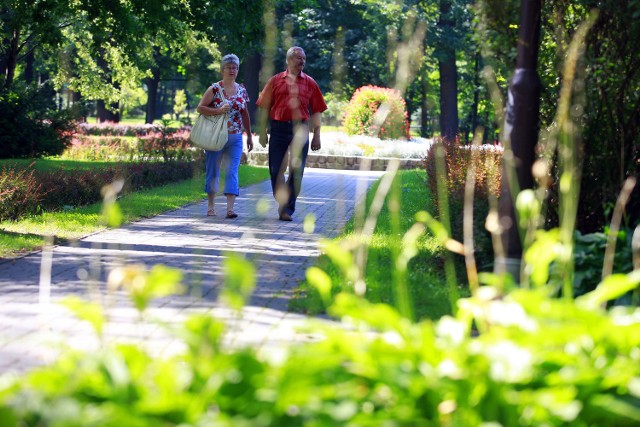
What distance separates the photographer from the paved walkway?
5.21 metres

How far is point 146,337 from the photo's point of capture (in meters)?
5.32

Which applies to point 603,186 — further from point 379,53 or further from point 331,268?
point 379,53

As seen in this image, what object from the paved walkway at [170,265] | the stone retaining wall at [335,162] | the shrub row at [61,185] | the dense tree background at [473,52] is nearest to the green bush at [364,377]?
the paved walkway at [170,265]

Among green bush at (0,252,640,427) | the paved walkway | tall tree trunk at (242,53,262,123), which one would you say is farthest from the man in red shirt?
tall tree trunk at (242,53,262,123)

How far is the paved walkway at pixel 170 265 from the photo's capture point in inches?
205

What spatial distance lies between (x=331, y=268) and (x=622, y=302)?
2.91m

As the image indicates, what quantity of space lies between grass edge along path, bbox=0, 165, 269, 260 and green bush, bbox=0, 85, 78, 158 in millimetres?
8099

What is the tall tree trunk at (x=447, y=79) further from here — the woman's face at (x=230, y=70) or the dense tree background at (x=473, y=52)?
the woman's face at (x=230, y=70)

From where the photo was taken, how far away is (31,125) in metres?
24.8

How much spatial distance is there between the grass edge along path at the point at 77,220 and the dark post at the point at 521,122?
2882 mm

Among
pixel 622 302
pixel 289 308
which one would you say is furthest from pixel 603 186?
pixel 289 308

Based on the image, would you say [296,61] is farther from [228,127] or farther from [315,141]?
[228,127]

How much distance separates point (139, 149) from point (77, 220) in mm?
13480

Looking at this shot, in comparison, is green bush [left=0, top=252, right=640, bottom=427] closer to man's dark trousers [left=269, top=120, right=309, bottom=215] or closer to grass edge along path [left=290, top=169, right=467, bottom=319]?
grass edge along path [left=290, top=169, right=467, bottom=319]
